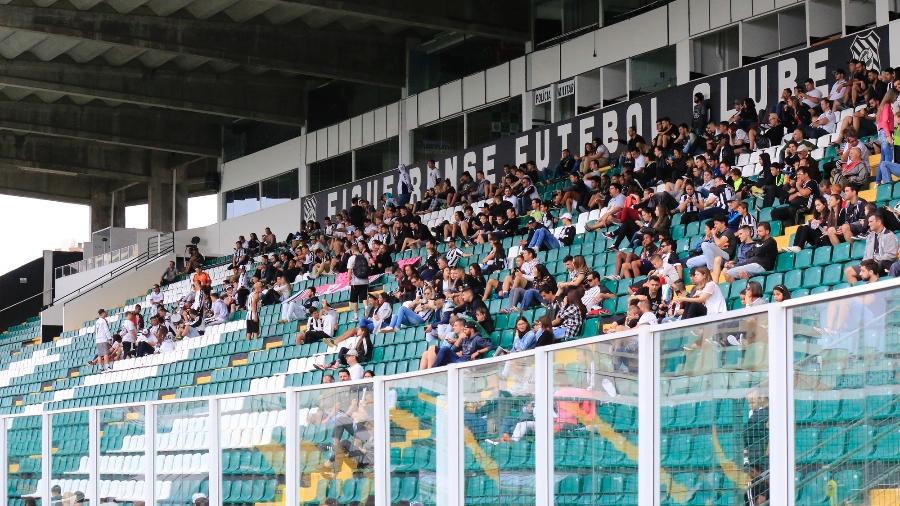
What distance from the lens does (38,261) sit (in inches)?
1593

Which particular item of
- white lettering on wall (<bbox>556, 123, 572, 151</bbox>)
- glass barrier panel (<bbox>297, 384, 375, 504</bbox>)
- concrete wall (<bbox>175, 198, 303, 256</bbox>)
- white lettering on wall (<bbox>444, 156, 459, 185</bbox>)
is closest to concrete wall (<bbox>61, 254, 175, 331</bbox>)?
concrete wall (<bbox>175, 198, 303, 256</bbox>)

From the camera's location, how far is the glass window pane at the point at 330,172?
104 ft

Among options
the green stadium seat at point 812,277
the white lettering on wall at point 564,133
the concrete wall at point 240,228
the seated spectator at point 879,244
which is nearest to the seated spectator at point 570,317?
the green stadium seat at point 812,277

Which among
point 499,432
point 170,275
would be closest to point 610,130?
point 170,275

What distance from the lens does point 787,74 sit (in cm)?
1975

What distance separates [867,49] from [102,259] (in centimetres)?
2362

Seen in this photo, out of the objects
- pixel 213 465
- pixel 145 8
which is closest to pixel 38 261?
pixel 145 8

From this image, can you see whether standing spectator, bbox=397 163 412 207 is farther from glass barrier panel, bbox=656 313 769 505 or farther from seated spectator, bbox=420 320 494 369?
glass barrier panel, bbox=656 313 769 505

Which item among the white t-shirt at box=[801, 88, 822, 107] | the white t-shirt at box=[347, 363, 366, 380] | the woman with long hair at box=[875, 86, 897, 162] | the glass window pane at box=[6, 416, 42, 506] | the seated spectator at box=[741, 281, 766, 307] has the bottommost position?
the glass window pane at box=[6, 416, 42, 506]

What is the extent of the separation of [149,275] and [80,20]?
35.1ft

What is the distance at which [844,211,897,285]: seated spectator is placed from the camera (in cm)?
1040

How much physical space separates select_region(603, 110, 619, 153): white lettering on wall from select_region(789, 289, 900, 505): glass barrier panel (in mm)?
18742

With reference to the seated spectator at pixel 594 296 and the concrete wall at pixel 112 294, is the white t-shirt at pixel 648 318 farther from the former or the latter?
the concrete wall at pixel 112 294

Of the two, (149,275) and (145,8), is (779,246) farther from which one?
(149,275)
